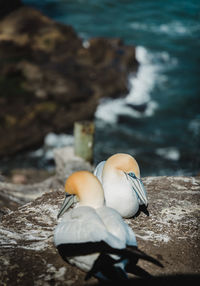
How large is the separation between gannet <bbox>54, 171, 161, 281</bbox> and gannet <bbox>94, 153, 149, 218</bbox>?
1.55ft

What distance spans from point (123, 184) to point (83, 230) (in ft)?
3.03

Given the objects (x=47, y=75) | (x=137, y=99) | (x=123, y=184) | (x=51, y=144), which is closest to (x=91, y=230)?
(x=123, y=184)

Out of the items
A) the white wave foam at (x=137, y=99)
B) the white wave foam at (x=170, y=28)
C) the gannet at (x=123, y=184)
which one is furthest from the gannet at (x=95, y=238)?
the white wave foam at (x=170, y=28)

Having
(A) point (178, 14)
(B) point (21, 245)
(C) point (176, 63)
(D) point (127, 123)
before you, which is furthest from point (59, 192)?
(A) point (178, 14)

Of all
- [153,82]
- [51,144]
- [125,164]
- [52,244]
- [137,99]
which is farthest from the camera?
[153,82]

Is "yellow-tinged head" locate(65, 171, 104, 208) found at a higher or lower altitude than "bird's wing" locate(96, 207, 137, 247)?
higher

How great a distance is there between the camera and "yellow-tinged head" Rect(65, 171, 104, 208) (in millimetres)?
3275

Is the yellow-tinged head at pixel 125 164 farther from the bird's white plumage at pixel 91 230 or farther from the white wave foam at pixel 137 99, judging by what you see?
the white wave foam at pixel 137 99

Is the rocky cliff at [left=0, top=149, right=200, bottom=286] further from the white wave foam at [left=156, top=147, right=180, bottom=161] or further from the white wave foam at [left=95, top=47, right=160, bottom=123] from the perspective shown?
the white wave foam at [left=95, top=47, right=160, bottom=123]

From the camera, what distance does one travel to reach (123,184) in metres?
3.82

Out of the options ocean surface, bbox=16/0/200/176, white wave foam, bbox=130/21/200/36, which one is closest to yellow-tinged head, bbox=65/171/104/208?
ocean surface, bbox=16/0/200/176

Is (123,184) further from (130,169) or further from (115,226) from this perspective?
(115,226)

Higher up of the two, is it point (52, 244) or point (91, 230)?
point (91, 230)

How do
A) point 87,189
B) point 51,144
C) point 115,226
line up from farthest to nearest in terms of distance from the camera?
point 51,144 < point 87,189 < point 115,226
